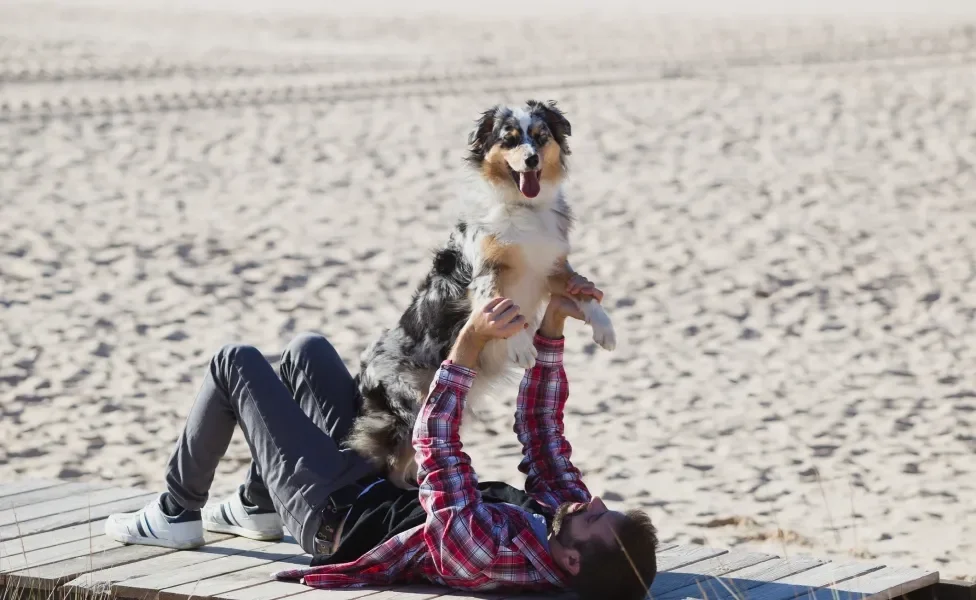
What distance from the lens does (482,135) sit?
163 inches

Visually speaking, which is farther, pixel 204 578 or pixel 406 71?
pixel 406 71

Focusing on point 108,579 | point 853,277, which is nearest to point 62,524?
point 108,579

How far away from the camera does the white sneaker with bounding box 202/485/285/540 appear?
162 inches

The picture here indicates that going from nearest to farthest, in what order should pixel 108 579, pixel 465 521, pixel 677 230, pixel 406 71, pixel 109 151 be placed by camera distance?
pixel 465 521 < pixel 108 579 < pixel 677 230 < pixel 109 151 < pixel 406 71

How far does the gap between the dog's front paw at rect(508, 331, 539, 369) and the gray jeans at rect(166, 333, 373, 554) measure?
0.52 metres

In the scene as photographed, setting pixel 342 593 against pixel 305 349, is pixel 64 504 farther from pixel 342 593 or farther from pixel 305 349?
pixel 342 593

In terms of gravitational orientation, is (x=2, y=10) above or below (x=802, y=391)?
above

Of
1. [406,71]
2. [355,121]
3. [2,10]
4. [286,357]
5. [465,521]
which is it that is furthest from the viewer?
[2,10]

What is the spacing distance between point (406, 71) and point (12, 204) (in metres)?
6.30

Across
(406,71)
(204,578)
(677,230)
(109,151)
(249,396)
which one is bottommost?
(204,578)

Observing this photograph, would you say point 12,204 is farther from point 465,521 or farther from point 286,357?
point 465,521

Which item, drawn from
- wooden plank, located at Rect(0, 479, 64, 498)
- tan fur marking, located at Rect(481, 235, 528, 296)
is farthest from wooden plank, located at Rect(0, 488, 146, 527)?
tan fur marking, located at Rect(481, 235, 528, 296)

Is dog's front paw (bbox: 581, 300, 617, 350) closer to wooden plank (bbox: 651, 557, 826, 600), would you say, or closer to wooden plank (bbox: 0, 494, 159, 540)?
wooden plank (bbox: 651, 557, 826, 600)

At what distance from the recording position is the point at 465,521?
3.32m
